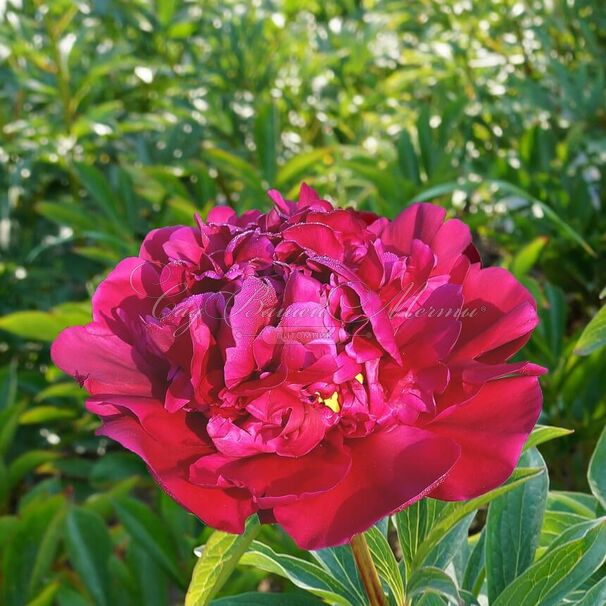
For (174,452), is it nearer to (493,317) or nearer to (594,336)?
A: (493,317)

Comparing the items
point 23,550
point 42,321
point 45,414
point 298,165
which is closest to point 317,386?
point 23,550

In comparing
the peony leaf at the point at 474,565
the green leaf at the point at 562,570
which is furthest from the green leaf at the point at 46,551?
the green leaf at the point at 562,570

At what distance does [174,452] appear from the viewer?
1.43 feet

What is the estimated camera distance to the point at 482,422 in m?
0.43

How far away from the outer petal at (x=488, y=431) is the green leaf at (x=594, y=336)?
167 millimetres

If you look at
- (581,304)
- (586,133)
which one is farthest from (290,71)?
(581,304)

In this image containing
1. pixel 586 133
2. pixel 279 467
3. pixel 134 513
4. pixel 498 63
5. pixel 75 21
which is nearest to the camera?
pixel 279 467

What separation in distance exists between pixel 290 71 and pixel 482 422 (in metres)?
1.71

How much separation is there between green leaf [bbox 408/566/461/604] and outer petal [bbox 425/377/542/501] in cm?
6

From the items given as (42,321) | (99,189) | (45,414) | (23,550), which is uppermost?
(99,189)

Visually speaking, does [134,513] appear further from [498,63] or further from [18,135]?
[498,63]

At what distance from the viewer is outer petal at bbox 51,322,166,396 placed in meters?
0.46

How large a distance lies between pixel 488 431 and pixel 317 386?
0.32 feet

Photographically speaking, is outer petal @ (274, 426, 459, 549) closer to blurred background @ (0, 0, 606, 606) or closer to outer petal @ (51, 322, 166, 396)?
outer petal @ (51, 322, 166, 396)
